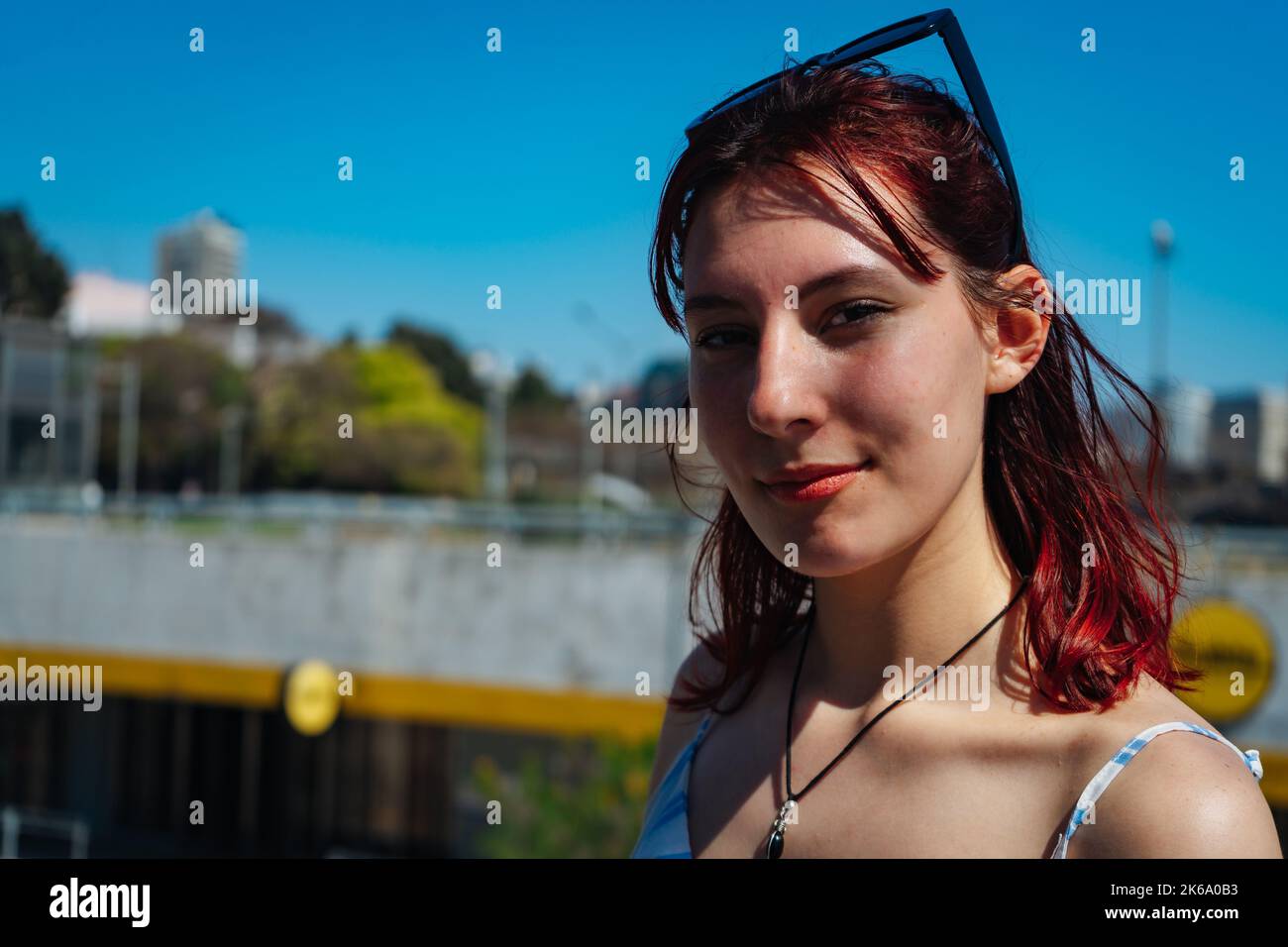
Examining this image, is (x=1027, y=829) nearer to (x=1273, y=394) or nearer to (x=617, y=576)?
(x=617, y=576)

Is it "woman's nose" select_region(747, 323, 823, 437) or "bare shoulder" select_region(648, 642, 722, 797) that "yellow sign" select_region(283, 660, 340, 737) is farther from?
"woman's nose" select_region(747, 323, 823, 437)

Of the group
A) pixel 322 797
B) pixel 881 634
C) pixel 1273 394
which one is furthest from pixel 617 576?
pixel 881 634

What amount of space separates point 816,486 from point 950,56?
52 cm

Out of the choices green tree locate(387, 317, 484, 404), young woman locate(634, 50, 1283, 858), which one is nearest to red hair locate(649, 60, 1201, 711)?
young woman locate(634, 50, 1283, 858)

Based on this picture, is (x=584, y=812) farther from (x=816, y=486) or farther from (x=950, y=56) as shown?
(x=950, y=56)

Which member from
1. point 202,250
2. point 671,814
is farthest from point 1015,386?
point 202,250

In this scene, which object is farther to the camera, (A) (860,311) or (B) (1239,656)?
(B) (1239,656)

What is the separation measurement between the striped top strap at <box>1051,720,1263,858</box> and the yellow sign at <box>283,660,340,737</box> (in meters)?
11.8

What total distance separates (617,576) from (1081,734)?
10103 millimetres

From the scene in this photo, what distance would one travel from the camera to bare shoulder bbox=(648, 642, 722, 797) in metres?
1.68

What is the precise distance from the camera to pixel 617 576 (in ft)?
36.7

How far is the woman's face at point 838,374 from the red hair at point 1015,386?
0.14ft

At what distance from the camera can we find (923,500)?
3.88ft

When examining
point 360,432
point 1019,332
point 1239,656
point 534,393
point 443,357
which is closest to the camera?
point 1019,332
